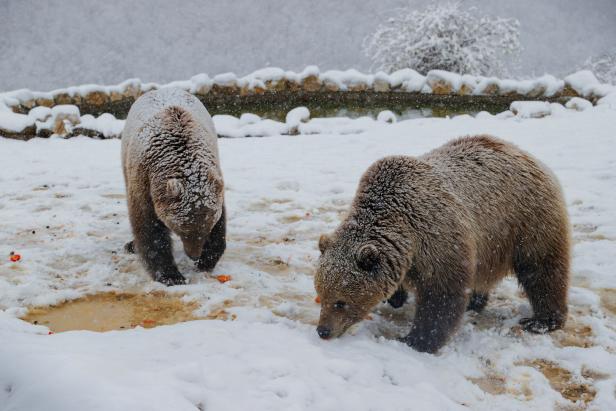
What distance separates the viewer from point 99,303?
4.17m

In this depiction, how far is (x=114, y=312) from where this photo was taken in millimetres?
4047

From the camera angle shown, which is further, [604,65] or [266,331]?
[604,65]

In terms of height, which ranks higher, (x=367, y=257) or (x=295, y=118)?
(x=295, y=118)

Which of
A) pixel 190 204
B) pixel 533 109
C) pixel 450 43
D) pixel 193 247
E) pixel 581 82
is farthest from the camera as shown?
pixel 450 43

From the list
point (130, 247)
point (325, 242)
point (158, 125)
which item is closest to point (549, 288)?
point (325, 242)

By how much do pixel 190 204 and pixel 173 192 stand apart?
0.58ft

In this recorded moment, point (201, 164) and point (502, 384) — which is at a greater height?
point (201, 164)

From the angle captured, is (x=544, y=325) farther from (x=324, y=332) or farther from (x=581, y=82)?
(x=581, y=82)

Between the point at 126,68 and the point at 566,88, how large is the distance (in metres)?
17.0

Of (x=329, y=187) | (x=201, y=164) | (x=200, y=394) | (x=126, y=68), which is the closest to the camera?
(x=200, y=394)

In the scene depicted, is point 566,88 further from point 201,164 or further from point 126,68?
point 126,68

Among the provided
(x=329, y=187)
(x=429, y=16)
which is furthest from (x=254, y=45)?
(x=329, y=187)

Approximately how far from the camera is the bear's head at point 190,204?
4355mm

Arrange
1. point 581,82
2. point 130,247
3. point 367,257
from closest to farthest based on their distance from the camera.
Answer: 1. point 367,257
2. point 130,247
3. point 581,82
